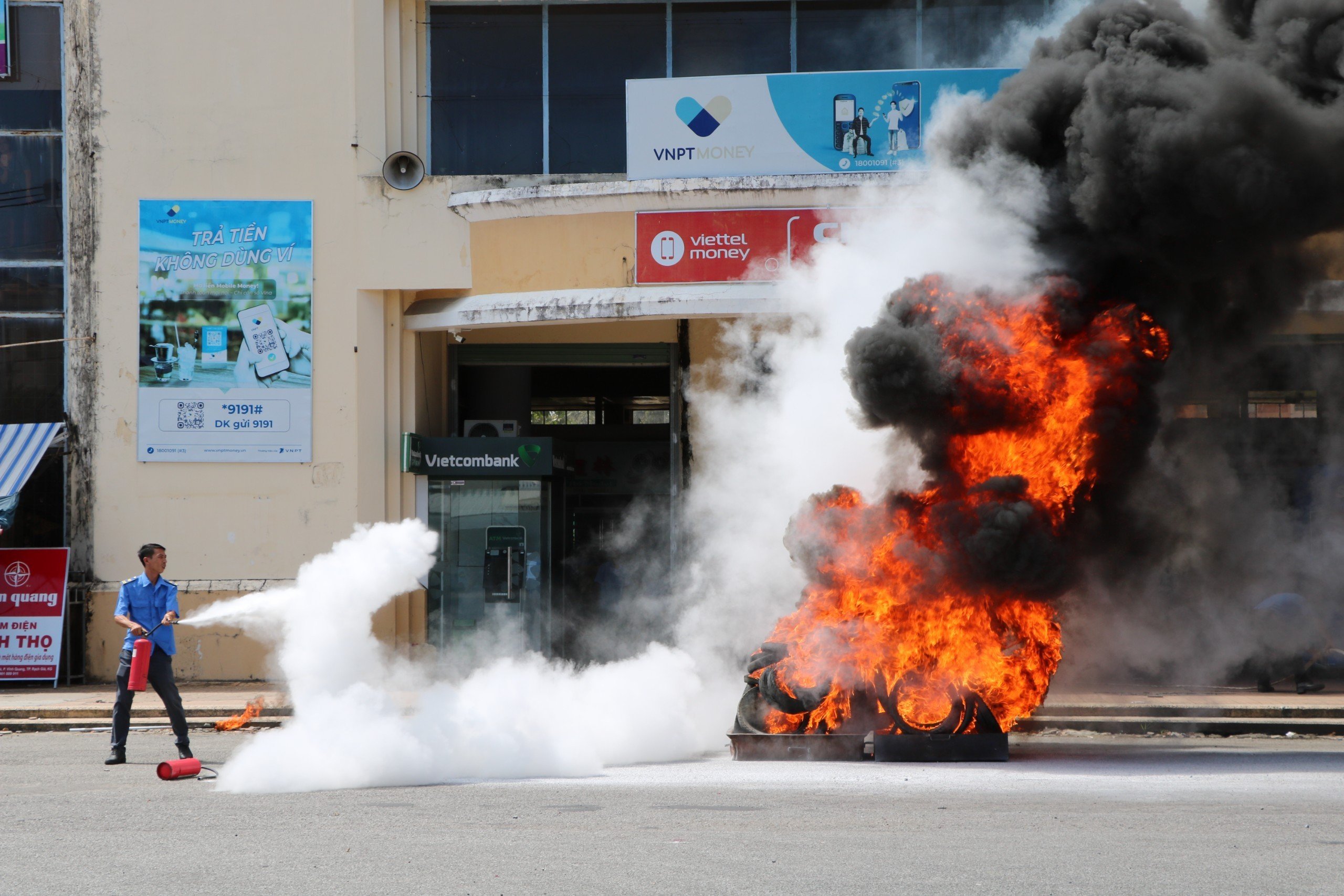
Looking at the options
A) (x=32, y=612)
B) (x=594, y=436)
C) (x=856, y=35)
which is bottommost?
(x=32, y=612)

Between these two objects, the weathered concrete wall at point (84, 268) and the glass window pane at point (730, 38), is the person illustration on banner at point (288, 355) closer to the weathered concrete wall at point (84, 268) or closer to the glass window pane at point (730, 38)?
the weathered concrete wall at point (84, 268)

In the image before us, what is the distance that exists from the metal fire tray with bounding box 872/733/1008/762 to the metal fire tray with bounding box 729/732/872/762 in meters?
0.24

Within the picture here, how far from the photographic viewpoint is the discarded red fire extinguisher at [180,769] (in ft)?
26.9

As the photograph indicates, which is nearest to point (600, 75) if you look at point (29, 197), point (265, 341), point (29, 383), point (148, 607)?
point (265, 341)

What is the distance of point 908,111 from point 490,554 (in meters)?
7.42

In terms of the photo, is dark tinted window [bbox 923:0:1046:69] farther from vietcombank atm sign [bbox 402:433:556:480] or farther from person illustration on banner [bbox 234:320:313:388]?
person illustration on banner [bbox 234:320:313:388]

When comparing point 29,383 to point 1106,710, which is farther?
point 29,383

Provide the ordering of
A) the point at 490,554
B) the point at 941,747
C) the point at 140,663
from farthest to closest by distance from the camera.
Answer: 1. the point at 490,554
2. the point at 941,747
3. the point at 140,663

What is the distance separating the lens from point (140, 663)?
28.9 ft

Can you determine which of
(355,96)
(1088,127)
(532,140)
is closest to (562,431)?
(532,140)

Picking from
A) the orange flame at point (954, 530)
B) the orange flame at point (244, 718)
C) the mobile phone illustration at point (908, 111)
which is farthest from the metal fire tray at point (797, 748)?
the mobile phone illustration at point (908, 111)

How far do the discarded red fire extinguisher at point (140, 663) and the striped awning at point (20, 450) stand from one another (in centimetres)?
683

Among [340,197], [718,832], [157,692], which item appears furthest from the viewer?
[340,197]

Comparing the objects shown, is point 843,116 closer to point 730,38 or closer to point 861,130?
point 861,130
